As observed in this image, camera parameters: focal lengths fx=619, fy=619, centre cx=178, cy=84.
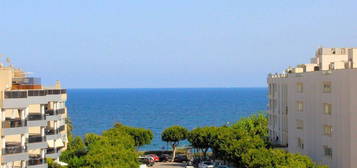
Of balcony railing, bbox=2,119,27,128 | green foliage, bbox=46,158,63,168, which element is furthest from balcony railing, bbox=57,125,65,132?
balcony railing, bbox=2,119,27,128

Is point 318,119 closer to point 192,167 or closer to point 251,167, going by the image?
point 251,167

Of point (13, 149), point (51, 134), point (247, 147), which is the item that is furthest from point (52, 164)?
point (247, 147)

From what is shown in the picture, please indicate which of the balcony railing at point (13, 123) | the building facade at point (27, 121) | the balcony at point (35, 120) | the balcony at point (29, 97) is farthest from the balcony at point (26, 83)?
the balcony railing at point (13, 123)

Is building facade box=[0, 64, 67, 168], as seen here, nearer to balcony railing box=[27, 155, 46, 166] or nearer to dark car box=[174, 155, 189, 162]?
balcony railing box=[27, 155, 46, 166]

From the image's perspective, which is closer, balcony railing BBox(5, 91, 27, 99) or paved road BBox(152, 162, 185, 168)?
balcony railing BBox(5, 91, 27, 99)

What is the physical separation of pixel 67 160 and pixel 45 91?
9.90 metres

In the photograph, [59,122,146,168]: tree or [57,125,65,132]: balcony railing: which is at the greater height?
[57,125,65,132]: balcony railing

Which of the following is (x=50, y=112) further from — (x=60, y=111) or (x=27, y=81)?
(x=27, y=81)

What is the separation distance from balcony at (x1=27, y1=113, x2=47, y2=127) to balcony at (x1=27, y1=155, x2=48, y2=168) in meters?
2.92

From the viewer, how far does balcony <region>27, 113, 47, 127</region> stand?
55.3 m

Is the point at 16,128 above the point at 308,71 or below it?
below

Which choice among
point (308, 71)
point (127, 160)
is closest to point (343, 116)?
point (308, 71)

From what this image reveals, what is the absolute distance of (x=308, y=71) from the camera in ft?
218

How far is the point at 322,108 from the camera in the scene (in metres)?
59.4
